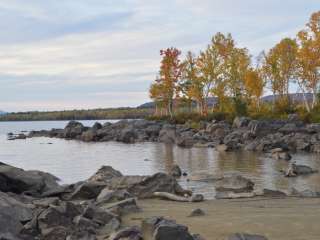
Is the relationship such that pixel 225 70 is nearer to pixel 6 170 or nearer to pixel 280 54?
pixel 280 54

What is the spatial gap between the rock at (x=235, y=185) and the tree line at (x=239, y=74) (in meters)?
47.6

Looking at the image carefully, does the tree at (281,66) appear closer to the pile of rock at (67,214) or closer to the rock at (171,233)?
the pile of rock at (67,214)

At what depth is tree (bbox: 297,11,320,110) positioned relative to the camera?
65.5 m

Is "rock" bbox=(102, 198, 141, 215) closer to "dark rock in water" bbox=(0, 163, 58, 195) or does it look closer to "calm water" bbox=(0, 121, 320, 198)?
"dark rock in water" bbox=(0, 163, 58, 195)

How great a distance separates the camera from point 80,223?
11.4m

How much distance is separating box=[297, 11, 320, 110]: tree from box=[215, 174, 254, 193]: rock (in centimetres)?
4671

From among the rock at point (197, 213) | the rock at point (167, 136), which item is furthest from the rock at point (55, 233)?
the rock at point (167, 136)

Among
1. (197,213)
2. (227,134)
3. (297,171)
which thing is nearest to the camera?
(197,213)

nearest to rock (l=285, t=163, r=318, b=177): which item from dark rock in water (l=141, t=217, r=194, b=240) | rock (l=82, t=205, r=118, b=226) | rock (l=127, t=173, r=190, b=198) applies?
rock (l=127, t=173, r=190, b=198)

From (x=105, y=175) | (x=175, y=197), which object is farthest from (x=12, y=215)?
(x=105, y=175)

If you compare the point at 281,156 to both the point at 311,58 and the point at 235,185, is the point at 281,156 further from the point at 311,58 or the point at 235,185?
the point at 311,58

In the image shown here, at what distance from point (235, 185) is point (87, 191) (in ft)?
19.5

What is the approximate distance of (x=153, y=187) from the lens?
18.3 m

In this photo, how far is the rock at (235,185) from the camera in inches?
779
